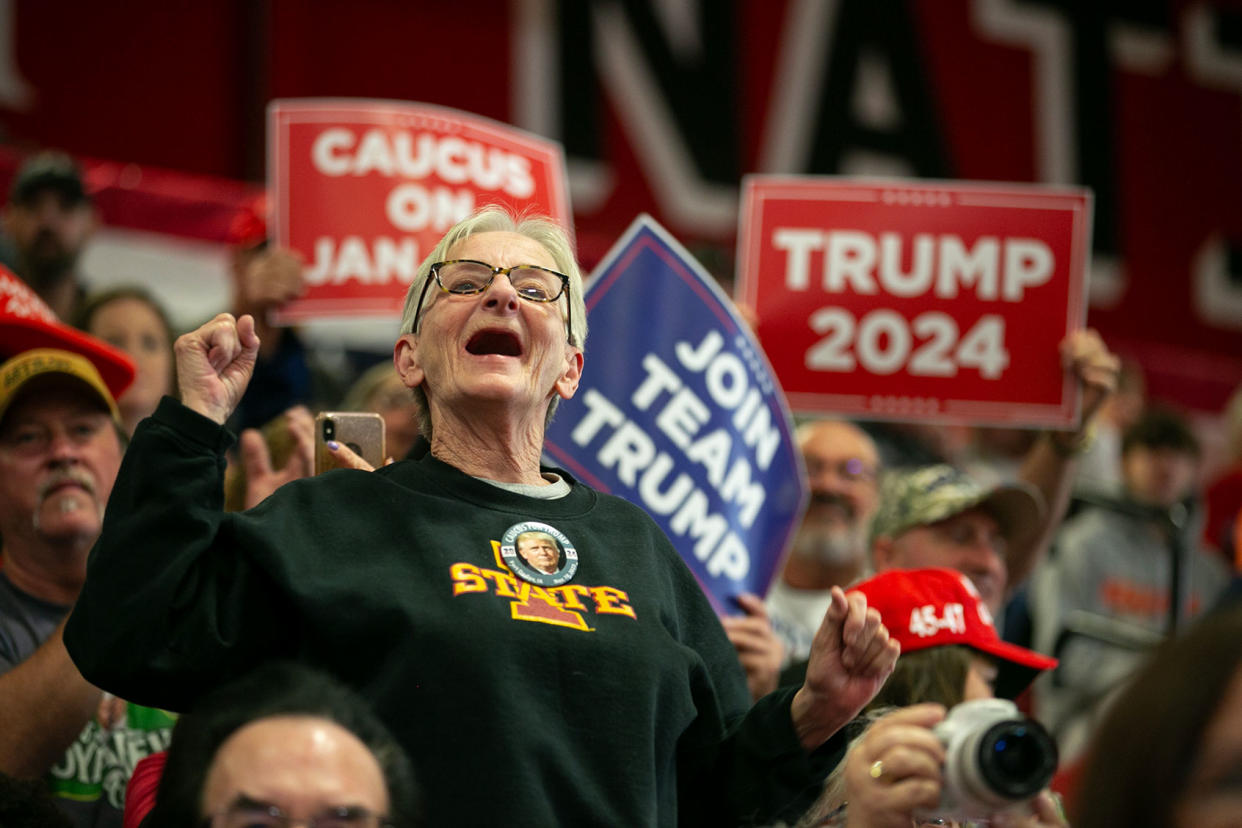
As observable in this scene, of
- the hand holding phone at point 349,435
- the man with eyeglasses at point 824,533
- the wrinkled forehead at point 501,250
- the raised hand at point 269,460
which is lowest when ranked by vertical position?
the man with eyeglasses at point 824,533

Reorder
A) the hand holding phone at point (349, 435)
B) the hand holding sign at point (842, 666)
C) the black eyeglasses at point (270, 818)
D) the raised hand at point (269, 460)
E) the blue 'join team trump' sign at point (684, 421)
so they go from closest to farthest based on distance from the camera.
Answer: the black eyeglasses at point (270, 818)
the hand holding sign at point (842, 666)
the hand holding phone at point (349, 435)
the raised hand at point (269, 460)
the blue 'join team trump' sign at point (684, 421)

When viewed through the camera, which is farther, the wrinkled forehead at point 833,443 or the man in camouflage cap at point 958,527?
the wrinkled forehead at point 833,443

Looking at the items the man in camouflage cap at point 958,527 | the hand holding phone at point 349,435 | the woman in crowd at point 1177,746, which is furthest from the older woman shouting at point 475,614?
the man in camouflage cap at point 958,527

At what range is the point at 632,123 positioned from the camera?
371 inches

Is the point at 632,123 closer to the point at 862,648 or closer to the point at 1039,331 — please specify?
the point at 1039,331

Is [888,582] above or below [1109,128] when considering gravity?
below

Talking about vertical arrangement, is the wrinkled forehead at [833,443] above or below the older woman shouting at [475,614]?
below

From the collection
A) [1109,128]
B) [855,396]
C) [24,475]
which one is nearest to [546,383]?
[24,475]

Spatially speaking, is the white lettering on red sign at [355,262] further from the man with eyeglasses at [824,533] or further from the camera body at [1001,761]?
the camera body at [1001,761]

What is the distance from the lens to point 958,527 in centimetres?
408

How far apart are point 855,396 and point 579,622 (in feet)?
6.85

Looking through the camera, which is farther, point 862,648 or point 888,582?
point 888,582

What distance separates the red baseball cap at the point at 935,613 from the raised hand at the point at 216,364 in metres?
1.35

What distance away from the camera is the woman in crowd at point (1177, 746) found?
1.49 meters
